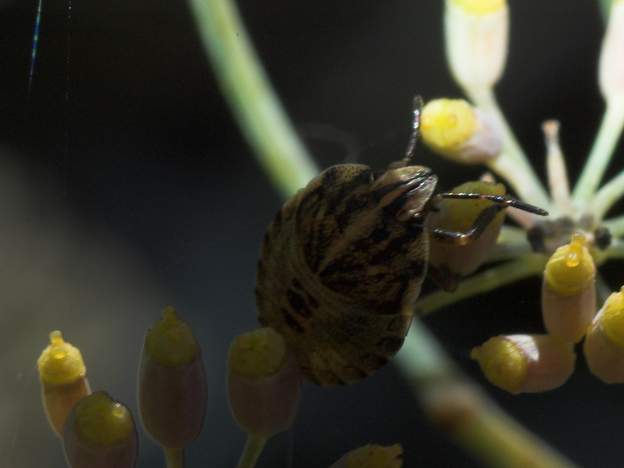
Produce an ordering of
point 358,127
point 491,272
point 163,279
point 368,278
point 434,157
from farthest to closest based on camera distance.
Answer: point 358,127, point 163,279, point 434,157, point 491,272, point 368,278

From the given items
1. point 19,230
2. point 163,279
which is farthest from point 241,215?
point 19,230

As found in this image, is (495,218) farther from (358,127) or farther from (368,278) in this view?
(358,127)

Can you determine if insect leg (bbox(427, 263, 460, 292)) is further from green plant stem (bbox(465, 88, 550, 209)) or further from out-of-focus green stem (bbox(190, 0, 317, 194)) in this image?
out-of-focus green stem (bbox(190, 0, 317, 194))

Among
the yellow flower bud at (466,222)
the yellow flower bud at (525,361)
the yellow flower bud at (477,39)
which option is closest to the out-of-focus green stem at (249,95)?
the yellow flower bud at (477,39)

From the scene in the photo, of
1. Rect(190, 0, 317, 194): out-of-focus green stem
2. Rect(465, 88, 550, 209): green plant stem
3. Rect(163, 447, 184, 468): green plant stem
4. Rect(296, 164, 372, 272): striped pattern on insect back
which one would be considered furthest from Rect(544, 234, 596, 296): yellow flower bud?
Rect(190, 0, 317, 194): out-of-focus green stem

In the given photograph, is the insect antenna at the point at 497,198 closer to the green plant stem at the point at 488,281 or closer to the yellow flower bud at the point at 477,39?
the green plant stem at the point at 488,281
